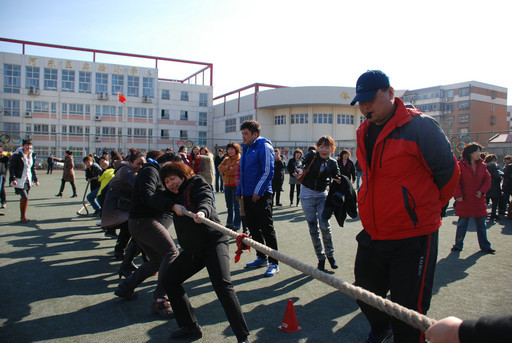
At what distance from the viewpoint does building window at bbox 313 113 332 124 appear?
1903 inches

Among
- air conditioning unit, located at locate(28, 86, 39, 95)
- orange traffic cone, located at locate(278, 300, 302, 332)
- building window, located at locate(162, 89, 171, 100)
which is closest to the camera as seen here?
orange traffic cone, located at locate(278, 300, 302, 332)

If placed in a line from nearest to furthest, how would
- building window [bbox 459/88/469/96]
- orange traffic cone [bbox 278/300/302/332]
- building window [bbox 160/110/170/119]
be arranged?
1. orange traffic cone [bbox 278/300/302/332]
2. building window [bbox 160/110/170/119]
3. building window [bbox 459/88/469/96]

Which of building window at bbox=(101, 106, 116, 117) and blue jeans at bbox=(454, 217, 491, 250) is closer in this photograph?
blue jeans at bbox=(454, 217, 491, 250)

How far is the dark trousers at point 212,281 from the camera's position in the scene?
304cm

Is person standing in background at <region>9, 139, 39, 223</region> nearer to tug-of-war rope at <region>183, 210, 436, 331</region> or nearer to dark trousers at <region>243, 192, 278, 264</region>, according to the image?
dark trousers at <region>243, 192, 278, 264</region>

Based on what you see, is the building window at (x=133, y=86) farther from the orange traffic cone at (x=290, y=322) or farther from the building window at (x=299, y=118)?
the orange traffic cone at (x=290, y=322)

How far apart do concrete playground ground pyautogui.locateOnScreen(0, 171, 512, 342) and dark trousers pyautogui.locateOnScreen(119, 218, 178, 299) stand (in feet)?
1.08

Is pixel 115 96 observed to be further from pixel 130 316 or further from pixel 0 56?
pixel 130 316

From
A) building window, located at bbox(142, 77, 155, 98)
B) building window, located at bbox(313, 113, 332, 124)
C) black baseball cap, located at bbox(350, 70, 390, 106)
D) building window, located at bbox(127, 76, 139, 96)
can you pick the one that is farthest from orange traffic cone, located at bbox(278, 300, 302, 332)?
building window, located at bbox(142, 77, 155, 98)

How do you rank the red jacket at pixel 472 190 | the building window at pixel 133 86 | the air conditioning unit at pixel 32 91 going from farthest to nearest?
1. the building window at pixel 133 86
2. the air conditioning unit at pixel 32 91
3. the red jacket at pixel 472 190

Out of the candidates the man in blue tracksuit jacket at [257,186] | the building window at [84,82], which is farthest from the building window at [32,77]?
the man in blue tracksuit jacket at [257,186]

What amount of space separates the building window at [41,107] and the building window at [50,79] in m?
2.07

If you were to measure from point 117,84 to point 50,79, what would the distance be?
821 centimetres

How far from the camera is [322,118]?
48375 millimetres
